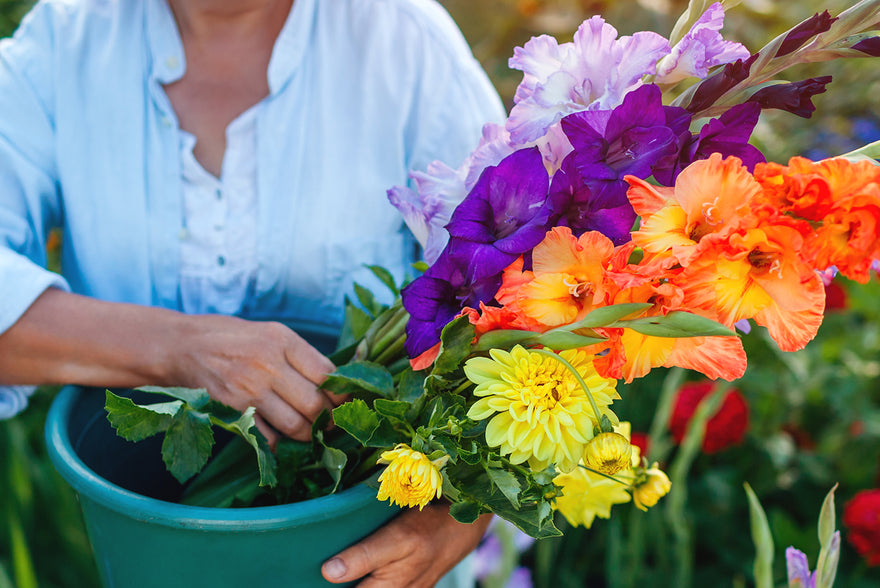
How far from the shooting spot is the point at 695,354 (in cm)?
40

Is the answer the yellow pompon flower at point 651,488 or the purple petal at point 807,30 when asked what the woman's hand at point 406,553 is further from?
A: the purple petal at point 807,30

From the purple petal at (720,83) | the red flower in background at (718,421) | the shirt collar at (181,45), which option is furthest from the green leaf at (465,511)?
the red flower in background at (718,421)

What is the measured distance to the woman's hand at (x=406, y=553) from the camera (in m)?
0.55

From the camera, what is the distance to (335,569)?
0.54 m

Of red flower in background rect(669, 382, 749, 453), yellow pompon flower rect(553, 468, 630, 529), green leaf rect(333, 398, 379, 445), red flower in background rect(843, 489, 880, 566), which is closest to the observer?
green leaf rect(333, 398, 379, 445)

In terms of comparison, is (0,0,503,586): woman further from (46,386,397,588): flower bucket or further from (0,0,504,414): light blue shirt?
(46,386,397,588): flower bucket

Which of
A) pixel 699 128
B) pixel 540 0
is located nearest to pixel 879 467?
pixel 699 128

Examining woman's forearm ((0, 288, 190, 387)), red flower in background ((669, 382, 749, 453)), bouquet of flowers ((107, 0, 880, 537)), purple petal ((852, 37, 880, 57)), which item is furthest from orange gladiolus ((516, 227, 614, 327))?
→ red flower in background ((669, 382, 749, 453))

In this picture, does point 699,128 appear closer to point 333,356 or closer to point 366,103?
point 333,356

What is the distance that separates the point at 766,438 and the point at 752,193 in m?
1.11

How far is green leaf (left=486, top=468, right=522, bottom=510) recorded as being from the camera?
43 cm

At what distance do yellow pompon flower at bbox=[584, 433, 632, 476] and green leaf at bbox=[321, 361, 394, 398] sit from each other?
17cm

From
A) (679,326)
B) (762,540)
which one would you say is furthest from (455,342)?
(762,540)

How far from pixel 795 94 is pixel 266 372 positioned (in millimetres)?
447
